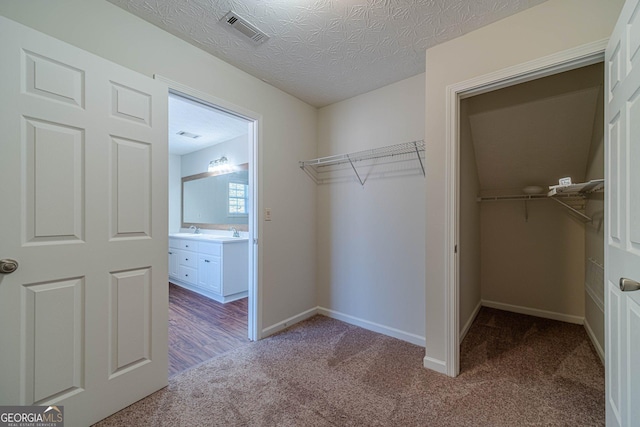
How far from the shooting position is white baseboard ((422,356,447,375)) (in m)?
1.96

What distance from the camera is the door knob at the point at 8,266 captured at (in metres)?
1.21

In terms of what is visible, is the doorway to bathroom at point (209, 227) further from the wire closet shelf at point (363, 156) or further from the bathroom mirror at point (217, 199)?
the wire closet shelf at point (363, 156)

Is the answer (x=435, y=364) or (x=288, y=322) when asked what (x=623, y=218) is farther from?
(x=288, y=322)

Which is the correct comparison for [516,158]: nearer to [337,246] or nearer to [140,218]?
[337,246]

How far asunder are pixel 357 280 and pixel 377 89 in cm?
197

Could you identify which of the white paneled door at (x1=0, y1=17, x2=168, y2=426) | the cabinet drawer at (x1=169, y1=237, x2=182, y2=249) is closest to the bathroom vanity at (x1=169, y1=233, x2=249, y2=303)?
the cabinet drawer at (x1=169, y1=237, x2=182, y2=249)

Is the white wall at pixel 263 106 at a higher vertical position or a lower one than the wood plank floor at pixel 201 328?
higher

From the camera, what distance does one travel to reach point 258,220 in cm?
252

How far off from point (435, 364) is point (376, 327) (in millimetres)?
753

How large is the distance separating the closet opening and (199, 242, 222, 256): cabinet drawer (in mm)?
2965

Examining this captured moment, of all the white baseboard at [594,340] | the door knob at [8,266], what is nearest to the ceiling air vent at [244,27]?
the door knob at [8,266]

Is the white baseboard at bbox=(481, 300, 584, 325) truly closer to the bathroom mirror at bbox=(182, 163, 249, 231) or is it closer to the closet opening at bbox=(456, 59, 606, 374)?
the closet opening at bbox=(456, 59, 606, 374)

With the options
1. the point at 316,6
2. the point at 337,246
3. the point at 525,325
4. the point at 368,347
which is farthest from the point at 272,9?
the point at 525,325
